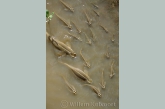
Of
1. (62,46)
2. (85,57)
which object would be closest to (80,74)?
(85,57)

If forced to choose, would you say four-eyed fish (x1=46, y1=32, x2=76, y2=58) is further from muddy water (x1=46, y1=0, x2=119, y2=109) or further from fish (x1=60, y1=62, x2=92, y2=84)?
fish (x1=60, y1=62, x2=92, y2=84)

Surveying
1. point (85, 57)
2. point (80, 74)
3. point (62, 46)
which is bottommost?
point (80, 74)

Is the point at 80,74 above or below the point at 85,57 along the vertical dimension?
below

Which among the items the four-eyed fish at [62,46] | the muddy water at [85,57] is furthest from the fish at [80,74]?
the four-eyed fish at [62,46]

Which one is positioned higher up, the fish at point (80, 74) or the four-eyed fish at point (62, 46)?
the four-eyed fish at point (62, 46)

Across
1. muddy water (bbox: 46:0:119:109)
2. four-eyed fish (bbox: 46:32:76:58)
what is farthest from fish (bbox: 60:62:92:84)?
four-eyed fish (bbox: 46:32:76:58)

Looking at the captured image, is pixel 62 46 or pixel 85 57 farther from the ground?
pixel 62 46

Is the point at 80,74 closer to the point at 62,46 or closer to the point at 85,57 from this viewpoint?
the point at 85,57

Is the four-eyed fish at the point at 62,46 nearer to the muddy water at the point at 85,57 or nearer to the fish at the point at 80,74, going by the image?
the muddy water at the point at 85,57

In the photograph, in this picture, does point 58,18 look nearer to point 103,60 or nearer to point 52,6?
point 52,6

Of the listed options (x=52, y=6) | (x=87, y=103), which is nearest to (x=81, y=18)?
(x=52, y=6)
